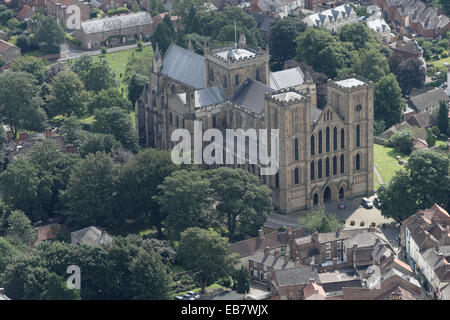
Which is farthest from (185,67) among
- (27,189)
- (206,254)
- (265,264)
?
(206,254)

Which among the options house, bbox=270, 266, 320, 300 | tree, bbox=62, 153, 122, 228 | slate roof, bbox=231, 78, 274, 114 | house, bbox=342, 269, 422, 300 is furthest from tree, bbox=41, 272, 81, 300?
slate roof, bbox=231, 78, 274, 114

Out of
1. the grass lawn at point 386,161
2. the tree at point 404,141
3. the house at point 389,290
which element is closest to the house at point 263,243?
the house at point 389,290

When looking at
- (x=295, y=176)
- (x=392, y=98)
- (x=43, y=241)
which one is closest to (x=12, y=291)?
(x=43, y=241)

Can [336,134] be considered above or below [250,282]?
above

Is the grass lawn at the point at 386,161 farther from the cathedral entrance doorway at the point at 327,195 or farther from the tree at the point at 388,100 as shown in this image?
the cathedral entrance doorway at the point at 327,195

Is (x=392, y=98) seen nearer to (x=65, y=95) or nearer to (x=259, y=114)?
(x=259, y=114)

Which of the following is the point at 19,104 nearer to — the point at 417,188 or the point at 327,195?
the point at 327,195
